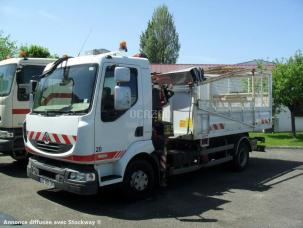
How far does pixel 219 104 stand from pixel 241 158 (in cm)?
204

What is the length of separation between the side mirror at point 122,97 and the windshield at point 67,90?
1.43ft

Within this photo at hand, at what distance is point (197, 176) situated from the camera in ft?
31.2

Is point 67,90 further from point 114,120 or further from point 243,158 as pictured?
point 243,158

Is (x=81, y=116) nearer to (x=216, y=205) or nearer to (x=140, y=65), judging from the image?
(x=140, y=65)

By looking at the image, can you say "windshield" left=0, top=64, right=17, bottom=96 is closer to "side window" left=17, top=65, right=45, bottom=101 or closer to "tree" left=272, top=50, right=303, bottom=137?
"side window" left=17, top=65, right=45, bottom=101

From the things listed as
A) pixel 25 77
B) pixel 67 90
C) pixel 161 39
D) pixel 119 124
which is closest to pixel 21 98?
pixel 25 77

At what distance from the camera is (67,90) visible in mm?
6641

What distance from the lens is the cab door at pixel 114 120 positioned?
6.32m

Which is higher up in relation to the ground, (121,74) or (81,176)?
(121,74)

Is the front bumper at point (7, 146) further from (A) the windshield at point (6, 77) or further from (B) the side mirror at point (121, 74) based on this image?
(B) the side mirror at point (121, 74)

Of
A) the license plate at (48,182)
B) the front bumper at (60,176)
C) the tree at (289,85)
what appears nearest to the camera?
the front bumper at (60,176)

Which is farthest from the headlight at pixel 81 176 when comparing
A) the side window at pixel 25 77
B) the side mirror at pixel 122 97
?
the side window at pixel 25 77

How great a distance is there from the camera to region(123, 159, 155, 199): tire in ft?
22.2

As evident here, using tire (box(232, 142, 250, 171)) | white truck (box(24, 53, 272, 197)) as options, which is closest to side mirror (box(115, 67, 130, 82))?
white truck (box(24, 53, 272, 197))
